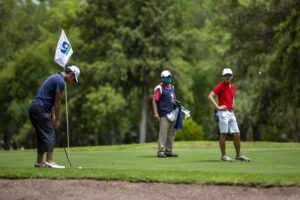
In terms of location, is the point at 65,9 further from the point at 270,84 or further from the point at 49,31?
the point at 270,84

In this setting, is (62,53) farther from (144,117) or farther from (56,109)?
(144,117)

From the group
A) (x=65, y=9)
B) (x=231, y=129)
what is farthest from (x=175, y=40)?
(x=231, y=129)

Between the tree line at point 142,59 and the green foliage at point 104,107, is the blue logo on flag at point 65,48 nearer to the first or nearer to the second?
the tree line at point 142,59

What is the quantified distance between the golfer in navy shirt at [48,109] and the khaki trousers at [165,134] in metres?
4.28

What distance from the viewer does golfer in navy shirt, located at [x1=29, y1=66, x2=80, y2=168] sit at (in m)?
14.5

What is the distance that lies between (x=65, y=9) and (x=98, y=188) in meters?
56.9

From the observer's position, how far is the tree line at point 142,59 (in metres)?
46.0

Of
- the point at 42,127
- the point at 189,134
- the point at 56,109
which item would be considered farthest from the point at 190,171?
the point at 189,134

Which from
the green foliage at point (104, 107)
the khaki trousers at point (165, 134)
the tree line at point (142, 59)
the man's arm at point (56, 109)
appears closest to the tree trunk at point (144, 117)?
the tree line at point (142, 59)

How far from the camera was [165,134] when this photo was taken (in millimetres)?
18484

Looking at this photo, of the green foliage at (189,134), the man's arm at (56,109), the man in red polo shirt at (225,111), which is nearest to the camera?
the man's arm at (56,109)

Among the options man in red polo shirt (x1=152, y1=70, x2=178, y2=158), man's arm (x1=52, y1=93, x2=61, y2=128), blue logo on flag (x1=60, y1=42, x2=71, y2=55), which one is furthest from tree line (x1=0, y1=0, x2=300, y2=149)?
man's arm (x1=52, y1=93, x2=61, y2=128)

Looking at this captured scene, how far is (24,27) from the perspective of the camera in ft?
232

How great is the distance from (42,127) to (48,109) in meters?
0.40
